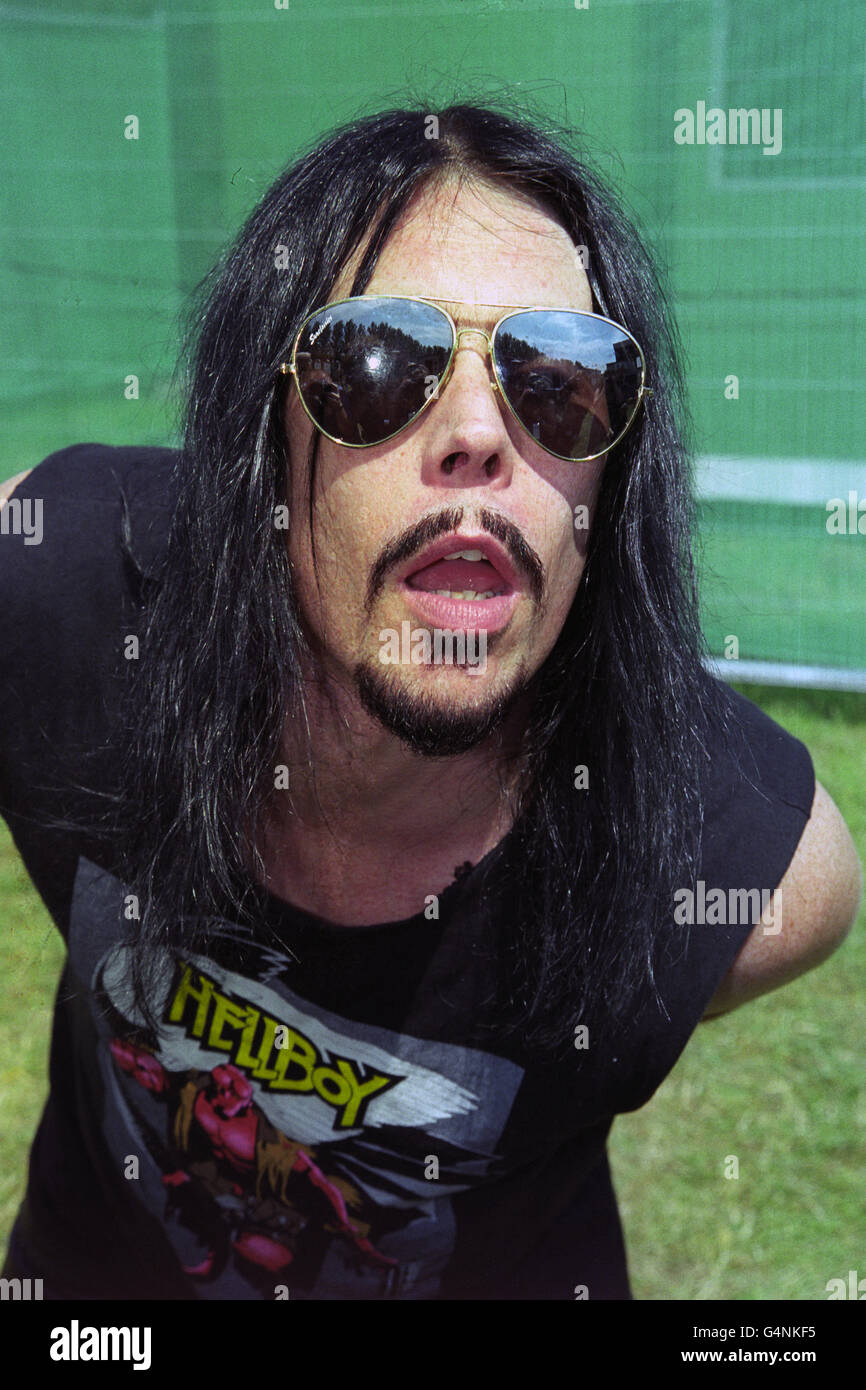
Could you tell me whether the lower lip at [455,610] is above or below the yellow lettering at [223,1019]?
above

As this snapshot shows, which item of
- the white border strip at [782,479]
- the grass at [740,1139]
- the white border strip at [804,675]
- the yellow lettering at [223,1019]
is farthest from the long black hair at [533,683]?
the white border strip at [804,675]

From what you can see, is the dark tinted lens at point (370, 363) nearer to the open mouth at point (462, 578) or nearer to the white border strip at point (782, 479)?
the open mouth at point (462, 578)

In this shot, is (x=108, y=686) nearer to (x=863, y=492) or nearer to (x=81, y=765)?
(x=81, y=765)

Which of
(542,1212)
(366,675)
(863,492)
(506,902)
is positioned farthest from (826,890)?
(863,492)

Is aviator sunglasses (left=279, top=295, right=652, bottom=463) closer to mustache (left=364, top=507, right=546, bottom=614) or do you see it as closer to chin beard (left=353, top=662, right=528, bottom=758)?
mustache (left=364, top=507, right=546, bottom=614)

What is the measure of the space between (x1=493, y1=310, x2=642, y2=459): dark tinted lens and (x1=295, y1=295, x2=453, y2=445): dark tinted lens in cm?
9

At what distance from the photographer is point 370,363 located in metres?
1.59

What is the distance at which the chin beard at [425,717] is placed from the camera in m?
1.62

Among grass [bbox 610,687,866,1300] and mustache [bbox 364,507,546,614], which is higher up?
mustache [bbox 364,507,546,614]

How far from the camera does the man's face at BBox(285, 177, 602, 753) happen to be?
1585mm

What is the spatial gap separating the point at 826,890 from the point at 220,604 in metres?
1.06

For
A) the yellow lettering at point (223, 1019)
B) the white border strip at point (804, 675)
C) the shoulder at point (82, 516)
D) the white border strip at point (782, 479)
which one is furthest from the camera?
the white border strip at point (804, 675)

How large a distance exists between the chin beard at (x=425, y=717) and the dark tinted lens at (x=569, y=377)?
0.36m

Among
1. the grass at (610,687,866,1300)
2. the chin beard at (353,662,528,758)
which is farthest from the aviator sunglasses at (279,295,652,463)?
the grass at (610,687,866,1300)
